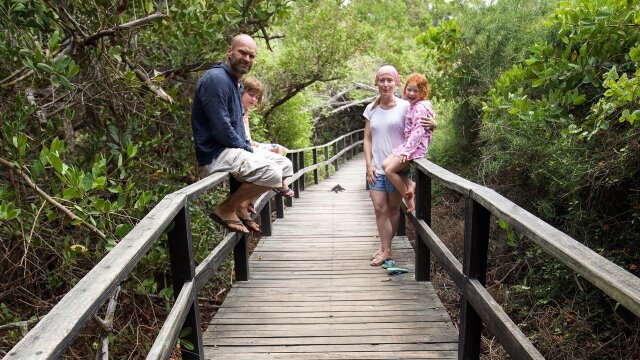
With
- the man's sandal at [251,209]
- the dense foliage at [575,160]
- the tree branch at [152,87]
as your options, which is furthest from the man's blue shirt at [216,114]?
the dense foliage at [575,160]

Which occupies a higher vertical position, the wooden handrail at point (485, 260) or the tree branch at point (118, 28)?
the tree branch at point (118, 28)

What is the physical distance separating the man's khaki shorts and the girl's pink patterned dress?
111cm

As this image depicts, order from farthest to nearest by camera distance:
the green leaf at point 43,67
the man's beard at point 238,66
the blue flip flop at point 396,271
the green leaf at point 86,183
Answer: the blue flip flop at point 396,271 < the man's beard at point 238,66 < the green leaf at point 43,67 < the green leaf at point 86,183

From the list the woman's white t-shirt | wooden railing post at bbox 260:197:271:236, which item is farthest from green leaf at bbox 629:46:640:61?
wooden railing post at bbox 260:197:271:236

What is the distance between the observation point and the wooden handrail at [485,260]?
4.34 ft

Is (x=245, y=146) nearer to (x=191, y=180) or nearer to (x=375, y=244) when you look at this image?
(x=191, y=180)

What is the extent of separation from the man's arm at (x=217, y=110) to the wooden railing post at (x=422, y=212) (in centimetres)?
157

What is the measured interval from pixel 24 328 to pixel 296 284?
7.16 ft

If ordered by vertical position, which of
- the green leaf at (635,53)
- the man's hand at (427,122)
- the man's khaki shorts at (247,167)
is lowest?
the man's khaki shorts at (247,167)

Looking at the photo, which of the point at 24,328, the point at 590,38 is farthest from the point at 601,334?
the point at 24,328

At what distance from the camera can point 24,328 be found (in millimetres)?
2398

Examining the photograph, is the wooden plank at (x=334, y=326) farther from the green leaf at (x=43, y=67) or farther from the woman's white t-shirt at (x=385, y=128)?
the green leaf at (x=43, y=67)

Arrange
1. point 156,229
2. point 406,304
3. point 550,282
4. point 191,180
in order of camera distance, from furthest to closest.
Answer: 1. point 191,180
2. point 550,282
3. point 406,304
4. point 156,229

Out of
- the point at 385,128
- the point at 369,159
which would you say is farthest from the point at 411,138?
the point at 369,159
